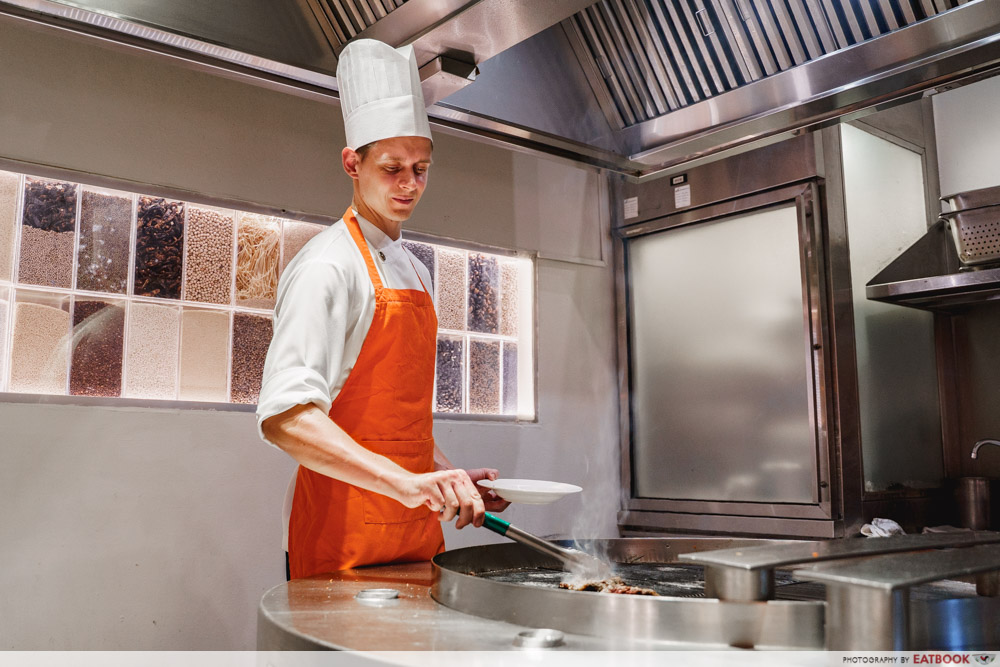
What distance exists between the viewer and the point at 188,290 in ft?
8.41

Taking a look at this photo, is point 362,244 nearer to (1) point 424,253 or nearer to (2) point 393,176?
(2) point 393,176

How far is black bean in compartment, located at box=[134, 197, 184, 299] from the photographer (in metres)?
2.49

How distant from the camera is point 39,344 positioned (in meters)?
2.29

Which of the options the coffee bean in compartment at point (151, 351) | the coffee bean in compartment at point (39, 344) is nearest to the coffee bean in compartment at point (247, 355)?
the coffee bean in compartment at point (151, 351)

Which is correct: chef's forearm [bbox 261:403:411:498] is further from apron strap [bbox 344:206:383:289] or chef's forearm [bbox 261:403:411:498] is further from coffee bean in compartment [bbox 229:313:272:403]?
coffee bean in compartment [bbox 229:313:272:403]

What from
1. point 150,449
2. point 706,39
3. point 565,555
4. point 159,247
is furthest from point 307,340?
point 159,247

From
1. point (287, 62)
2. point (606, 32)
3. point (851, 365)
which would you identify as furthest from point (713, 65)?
point (851, 365)

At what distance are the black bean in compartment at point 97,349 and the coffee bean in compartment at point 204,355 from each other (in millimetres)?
185

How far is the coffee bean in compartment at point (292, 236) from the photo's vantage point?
2764 mm

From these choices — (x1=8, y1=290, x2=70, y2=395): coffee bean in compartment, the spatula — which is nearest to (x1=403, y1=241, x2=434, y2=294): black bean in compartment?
(x1=8, y1=290, x2=70, y2=395): coffee bean in compartment

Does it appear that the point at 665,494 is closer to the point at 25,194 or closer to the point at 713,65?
the point at 713,65

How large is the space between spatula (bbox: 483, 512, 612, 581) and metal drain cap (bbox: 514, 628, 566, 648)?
362mm

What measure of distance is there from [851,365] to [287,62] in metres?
2.25

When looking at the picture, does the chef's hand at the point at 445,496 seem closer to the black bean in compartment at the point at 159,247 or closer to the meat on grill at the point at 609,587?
the meat on grill at the point at 609,587
